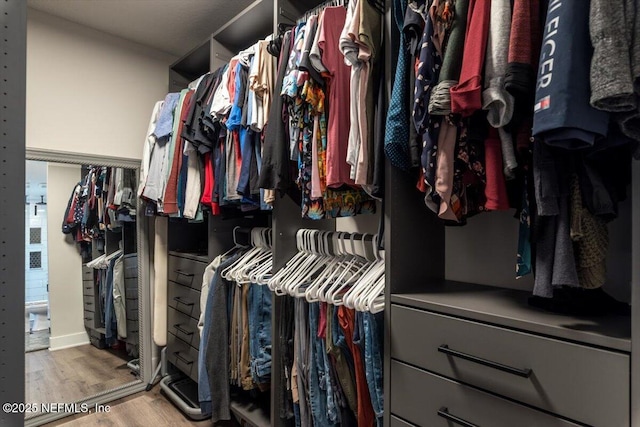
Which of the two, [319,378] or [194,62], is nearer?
[319,378]

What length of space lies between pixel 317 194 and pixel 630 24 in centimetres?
91

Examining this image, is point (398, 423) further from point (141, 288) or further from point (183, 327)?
point (141, 288)

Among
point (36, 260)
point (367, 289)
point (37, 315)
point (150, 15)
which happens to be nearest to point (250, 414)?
point (367, 289)

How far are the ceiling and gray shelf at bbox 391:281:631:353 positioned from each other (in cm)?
202

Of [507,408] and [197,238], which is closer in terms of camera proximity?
[507,408]

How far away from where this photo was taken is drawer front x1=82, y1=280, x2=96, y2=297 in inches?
91.3

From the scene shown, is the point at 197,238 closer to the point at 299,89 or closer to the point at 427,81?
the point at 299,89

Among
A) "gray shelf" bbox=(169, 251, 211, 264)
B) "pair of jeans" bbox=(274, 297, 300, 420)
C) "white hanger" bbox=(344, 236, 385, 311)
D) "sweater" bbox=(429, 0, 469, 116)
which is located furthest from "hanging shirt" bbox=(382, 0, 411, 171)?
"gray shelf" bbox=(169, 251, 211, 264)

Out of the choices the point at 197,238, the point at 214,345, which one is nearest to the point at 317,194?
the point at 214,345

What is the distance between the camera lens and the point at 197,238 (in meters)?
2.61

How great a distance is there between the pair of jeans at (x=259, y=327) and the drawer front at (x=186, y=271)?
0.52 meters

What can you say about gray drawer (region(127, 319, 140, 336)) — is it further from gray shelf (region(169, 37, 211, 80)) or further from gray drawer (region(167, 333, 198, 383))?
gray shelf (region(169, 37, 211, 80))

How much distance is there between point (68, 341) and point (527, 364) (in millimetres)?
2696

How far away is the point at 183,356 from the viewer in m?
2.20
